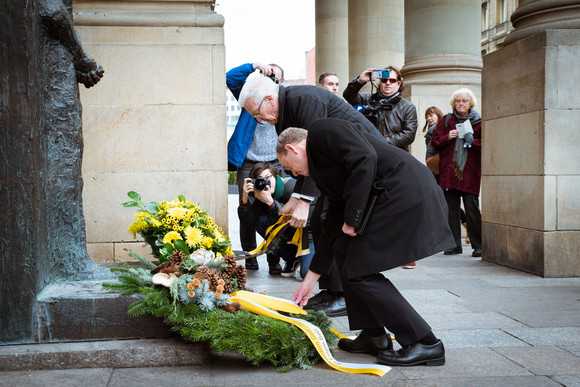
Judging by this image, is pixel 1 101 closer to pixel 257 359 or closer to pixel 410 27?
pixel 257 359

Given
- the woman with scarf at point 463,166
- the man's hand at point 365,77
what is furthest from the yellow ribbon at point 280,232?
the woman with scarf at point 463,166

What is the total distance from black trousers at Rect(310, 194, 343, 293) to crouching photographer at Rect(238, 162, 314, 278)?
4.02 feet

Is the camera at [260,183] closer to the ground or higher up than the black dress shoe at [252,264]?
higher up

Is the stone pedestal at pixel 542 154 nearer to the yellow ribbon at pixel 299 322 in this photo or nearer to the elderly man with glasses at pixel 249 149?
the elderly man with glasses at pixel 249 149

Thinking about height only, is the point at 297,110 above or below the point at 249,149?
above

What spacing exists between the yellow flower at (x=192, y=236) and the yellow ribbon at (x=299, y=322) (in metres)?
0.55

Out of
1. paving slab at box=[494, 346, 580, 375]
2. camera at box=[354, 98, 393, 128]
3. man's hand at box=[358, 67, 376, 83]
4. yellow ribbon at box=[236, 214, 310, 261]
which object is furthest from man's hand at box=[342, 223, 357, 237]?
camera at box=[354, 98, 393, 128]

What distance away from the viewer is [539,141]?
7.03 m

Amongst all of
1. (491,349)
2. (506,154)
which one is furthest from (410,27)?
(491,349)

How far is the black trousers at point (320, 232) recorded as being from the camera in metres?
5.19

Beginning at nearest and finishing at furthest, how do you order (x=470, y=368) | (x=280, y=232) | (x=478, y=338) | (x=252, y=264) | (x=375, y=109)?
(x=470, y=368)
(x=478, y=338)
(x=280, y=232)
(x=252, y=264)
(x=375, y=109)

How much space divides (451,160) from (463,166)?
0.80 feet

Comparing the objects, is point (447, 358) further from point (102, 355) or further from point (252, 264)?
point (252, 264)

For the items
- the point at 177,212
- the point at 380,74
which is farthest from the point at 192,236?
the point at 380,74
